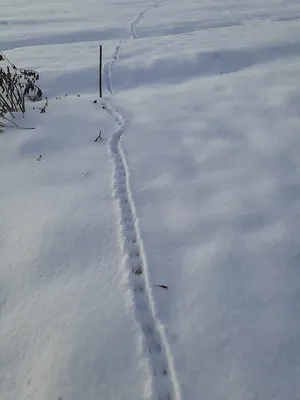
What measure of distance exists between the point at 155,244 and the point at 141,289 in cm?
36

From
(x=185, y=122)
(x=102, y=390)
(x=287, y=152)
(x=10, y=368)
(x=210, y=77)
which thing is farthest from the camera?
(x=210, y=77)

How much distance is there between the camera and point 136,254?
2.36 m

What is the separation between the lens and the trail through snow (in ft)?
5.65

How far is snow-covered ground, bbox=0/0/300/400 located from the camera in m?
1.76

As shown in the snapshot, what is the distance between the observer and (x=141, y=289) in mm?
2129

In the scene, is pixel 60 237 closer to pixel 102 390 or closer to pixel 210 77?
pixel 102 390

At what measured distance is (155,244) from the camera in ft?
7.89

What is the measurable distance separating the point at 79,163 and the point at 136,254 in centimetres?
123

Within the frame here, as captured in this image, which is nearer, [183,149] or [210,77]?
[183,149]

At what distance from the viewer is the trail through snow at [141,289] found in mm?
1721

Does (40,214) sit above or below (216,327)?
above

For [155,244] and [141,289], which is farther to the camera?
[155,244]

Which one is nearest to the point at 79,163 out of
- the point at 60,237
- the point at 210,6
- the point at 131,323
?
the point at 60,237

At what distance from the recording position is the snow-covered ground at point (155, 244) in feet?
5.77
